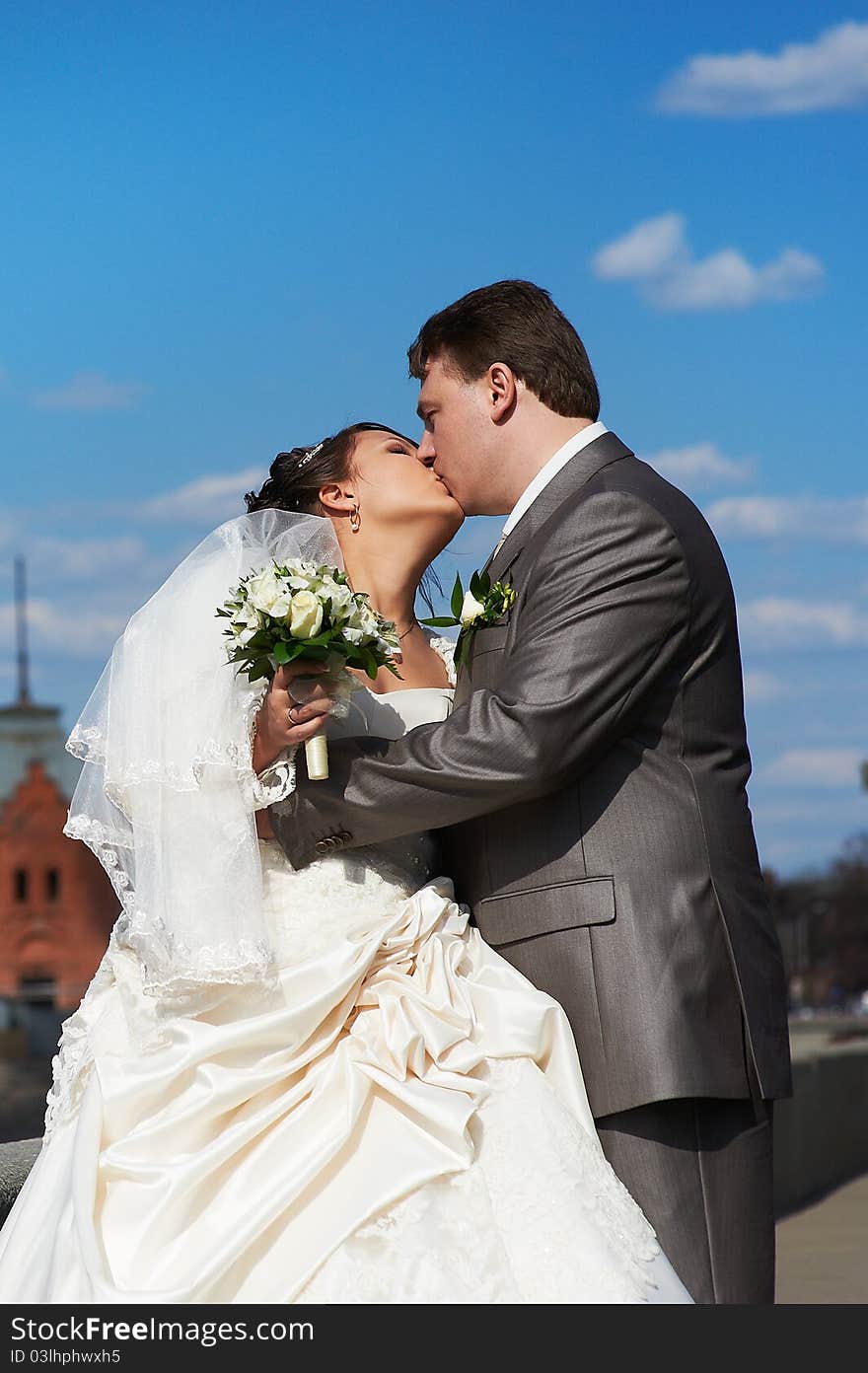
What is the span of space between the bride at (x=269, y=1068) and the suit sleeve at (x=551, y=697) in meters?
0.18

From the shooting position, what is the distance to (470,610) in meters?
4.12

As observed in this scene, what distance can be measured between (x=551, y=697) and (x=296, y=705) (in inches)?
22.2

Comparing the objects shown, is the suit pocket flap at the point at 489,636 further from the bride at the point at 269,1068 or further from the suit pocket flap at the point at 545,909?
the suit pocket flap at the point at 545,909

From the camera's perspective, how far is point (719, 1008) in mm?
3793

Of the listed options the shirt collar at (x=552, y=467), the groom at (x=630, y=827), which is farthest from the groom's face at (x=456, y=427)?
the groom at (x=630, y=827)

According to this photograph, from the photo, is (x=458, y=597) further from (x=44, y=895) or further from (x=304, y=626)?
(x=44, y=895)

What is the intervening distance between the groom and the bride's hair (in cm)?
86

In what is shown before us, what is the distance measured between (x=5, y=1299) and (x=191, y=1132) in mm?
523

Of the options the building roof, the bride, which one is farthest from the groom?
the building roof

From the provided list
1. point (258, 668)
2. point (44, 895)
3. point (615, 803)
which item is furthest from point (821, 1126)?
point (44, 895)

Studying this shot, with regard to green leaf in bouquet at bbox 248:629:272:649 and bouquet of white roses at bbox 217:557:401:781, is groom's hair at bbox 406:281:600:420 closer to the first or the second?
bouquet of white roses at bbox 217:557:401:781
